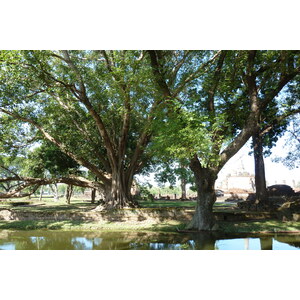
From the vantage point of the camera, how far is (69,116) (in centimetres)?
1417

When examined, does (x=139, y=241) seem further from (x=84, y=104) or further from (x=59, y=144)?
(x=59, y=144)

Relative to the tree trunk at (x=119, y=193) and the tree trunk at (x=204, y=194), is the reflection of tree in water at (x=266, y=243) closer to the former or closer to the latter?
the tree trunk at (x=204, y=194)

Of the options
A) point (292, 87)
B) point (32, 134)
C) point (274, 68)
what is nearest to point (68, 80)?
point (32, 134)

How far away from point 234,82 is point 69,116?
8.88 metres

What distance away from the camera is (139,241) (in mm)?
8125

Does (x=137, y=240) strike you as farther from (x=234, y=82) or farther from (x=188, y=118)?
(x=234, y=82)

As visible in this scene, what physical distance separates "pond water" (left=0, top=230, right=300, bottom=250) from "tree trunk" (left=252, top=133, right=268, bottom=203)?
7597 millimetres

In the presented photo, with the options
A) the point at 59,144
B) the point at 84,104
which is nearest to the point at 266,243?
the point at 84,104

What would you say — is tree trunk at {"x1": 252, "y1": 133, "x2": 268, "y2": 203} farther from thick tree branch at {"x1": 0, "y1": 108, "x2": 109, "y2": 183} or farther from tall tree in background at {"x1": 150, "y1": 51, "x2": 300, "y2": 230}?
thick tree branch at {"x1": 0, "y1": 108, "x2": 109, "y2": 183}

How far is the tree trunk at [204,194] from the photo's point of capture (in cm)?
973

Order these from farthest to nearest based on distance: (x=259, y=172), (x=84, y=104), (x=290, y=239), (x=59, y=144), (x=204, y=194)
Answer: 1. (x=259, y=172)
2. (x=59, y=144)
3. (x=84, y=104)
4. (x=204, y=194)
5. (x=290, y=239)

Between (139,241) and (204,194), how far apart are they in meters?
3.25

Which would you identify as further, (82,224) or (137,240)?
(82,224)

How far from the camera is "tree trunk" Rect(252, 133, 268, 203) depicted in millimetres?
15734
